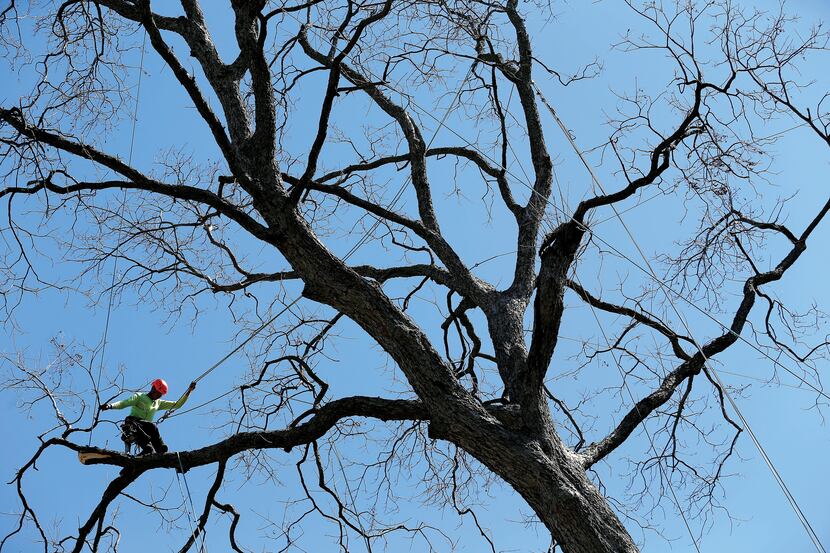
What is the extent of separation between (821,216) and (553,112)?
Answer: 69.2 inches

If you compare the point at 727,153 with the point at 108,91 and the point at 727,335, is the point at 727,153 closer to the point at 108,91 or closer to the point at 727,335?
the point at 727,335

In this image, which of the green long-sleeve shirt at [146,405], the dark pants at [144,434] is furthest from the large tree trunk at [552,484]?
the green long-sleeve shirt at [146,405]

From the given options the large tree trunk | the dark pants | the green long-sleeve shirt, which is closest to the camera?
the large tree trunk

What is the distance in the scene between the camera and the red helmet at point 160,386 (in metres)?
6.68

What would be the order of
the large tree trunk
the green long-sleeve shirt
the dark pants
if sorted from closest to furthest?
1. the large tree trunk
2. the dark pants
3. the green long-sleeve shirt

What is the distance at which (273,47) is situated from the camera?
20.7 ft

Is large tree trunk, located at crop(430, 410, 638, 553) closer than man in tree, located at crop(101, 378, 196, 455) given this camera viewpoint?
Yes

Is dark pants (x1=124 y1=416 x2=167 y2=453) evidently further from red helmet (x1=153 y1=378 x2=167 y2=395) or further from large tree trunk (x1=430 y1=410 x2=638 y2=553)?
large tree trunk (x1=430 y1=410 x2=638 y2=553)

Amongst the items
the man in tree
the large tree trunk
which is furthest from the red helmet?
the large tree trunk

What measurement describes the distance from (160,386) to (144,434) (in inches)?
44.6

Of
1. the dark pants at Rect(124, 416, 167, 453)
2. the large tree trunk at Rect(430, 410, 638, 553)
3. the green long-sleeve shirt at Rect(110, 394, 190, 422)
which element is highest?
the green long-sleeve shirt at Rect(110, 394, 190, 422)

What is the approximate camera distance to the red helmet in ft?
21.9

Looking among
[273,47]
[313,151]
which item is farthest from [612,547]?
[273,47]

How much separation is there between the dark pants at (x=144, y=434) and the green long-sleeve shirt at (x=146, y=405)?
7 cm
